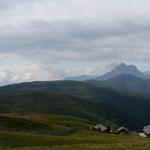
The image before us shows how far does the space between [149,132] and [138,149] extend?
84484mm

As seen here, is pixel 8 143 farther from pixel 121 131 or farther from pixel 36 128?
pixel 121 131

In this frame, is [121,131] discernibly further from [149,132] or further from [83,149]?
[83,149]

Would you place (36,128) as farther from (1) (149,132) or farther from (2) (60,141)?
(1) (149,132)

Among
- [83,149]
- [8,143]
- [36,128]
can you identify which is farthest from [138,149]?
[36,128]

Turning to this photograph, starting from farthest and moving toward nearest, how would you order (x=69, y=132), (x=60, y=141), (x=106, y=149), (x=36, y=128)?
(x=36, y=128)
(x=69, y=132)
(x=60, y=141)
(x=106, y=149)

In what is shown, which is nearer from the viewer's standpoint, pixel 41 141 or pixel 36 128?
pixel 41 141

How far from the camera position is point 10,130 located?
80062 mm

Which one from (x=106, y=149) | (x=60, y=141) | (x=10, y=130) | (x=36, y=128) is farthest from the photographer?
(x=36, y=128)

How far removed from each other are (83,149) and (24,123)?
191ft

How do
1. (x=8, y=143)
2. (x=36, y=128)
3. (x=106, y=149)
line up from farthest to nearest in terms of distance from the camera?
(x=36, y=128), (x=8, y=143), (x=106, y=149)

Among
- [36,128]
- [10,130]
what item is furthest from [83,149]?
[36,128]

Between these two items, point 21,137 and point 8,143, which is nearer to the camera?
point 8,143

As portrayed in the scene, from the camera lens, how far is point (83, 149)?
5153cm

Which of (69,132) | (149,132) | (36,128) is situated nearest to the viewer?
(69,132)
